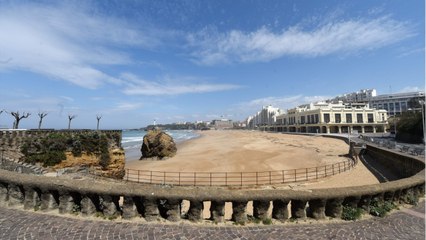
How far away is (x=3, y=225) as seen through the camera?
5.44 meters

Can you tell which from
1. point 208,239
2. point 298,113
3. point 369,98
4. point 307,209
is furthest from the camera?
point 369,98

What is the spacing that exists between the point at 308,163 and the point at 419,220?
2456cm

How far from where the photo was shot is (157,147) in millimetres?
37375

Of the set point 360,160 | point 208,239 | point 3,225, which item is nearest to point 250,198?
point 208,239

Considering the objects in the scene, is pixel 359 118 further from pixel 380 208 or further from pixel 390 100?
pixel 380 208

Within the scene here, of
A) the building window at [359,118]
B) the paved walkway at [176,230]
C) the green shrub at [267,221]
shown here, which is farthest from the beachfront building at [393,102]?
the green shrub at [267,221]

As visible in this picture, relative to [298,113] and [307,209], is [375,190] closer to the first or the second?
[307,209]

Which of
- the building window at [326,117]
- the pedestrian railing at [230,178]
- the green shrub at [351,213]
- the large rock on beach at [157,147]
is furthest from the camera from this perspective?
the building window at [326,117]

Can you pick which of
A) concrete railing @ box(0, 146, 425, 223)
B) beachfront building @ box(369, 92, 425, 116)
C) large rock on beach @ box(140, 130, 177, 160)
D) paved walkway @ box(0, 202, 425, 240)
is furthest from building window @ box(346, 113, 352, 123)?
paved walkway @ box(0, 202, 425, 240)

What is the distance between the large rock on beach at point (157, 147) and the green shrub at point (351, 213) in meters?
33.0

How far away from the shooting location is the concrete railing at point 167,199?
5.69 m

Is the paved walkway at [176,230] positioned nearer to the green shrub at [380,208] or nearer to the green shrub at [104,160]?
the green shrub at [380,208]

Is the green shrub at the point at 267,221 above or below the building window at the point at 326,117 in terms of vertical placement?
below

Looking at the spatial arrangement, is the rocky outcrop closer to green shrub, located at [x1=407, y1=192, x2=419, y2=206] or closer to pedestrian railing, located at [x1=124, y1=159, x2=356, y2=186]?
pedestrian railing, located at [x1=124, y1=159, x2=356, y2=186]
